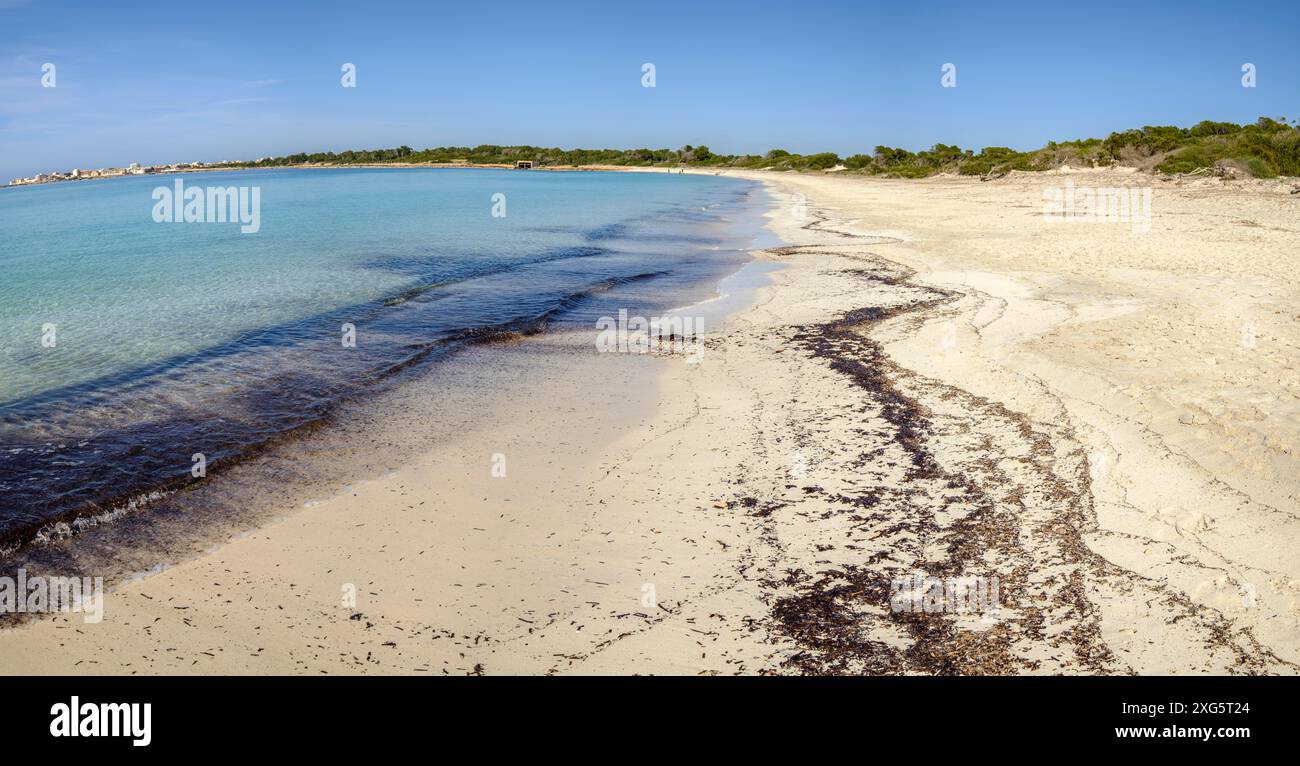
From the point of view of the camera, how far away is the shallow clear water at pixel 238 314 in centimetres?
818

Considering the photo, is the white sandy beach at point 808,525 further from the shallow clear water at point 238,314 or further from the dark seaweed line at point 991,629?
the shallow clear water at point 238,314

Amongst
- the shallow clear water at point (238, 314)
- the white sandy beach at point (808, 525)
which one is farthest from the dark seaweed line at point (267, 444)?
the white sandy beach at point (808, 525)

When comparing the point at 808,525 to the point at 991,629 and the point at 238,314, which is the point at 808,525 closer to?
the point at 991,629

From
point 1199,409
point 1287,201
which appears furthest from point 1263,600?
point 1287,201

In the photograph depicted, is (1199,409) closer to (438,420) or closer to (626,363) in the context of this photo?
(626,363)

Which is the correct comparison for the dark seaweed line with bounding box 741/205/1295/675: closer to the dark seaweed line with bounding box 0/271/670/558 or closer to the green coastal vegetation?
the dark seaweed line with bounding box 0/271/670/558

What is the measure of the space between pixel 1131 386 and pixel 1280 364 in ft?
6.57

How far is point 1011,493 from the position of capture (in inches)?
245

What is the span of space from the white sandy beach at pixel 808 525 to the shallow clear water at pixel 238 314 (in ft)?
7.33

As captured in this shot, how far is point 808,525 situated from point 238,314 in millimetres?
13828

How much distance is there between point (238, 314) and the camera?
1515cm
